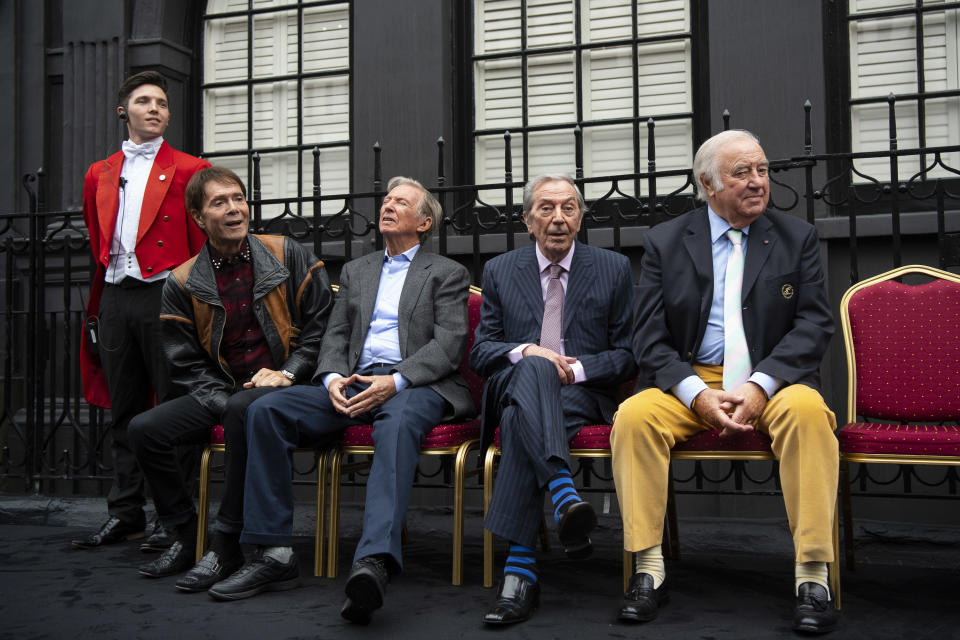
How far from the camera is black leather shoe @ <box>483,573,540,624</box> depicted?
113 inches

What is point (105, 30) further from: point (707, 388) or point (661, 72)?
point (707, 388)

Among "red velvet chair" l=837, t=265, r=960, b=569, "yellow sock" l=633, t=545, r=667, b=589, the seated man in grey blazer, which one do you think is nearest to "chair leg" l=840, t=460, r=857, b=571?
"red velvet chair" l=837, t=265, r=960, b=569

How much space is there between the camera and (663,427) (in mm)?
→ 3018

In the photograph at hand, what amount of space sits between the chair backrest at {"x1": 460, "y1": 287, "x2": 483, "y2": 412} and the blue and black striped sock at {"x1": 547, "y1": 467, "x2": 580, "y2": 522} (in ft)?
2.93

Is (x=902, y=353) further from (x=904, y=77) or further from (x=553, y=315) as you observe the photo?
(x=904, y=77)

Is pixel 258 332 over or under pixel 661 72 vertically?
under

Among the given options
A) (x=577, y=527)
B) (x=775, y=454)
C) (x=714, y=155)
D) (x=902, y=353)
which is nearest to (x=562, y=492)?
(x=577, y=527)

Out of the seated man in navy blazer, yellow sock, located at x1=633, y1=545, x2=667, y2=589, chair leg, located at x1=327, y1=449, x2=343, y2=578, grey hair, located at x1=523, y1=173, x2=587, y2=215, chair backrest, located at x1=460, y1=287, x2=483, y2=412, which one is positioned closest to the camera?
the seated man in navy blazer

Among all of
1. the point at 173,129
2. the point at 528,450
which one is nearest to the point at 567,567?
→ the point at 528,450

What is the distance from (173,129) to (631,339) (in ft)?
14.9

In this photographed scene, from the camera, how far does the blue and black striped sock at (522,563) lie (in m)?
2.99

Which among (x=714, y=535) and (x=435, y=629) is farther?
(x=714, y=535)

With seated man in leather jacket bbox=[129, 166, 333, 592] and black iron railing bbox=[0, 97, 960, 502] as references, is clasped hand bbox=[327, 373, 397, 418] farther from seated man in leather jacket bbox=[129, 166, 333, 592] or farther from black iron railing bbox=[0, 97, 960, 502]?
black iron railing bbox=[0, 97, 960, 502]

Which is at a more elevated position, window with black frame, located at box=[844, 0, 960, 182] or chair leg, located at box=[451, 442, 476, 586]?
window with black frame, located at box=[844, 0, 960, 182]
